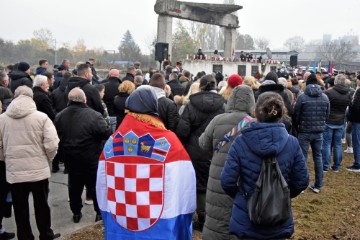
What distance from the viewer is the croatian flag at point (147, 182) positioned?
3.16 m

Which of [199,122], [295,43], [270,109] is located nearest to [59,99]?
[199,122]

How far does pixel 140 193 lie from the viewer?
317 cm

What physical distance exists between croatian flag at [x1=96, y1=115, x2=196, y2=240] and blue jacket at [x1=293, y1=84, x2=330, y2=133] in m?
4.11

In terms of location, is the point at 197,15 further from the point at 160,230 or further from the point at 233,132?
the point at 160,230

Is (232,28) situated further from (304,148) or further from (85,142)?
(85,142)

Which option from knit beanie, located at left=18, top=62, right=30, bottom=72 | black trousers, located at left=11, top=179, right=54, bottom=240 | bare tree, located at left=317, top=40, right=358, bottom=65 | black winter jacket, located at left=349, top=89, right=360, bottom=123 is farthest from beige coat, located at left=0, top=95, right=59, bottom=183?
bare tree, located at left=317, top=40, right=358, bottom=65

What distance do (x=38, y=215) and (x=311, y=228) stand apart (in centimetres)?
366

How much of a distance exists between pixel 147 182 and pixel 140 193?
112 mm

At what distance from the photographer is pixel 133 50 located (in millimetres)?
56500

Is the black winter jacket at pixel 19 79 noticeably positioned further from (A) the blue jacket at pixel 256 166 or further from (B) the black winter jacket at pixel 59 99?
(A) the blue jacket at pixel 256 166

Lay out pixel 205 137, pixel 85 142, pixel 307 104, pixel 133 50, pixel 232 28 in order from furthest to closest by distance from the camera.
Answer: pixel 133 50
pixel 232 28
pixel 307 104
pixel 85 142
pixel 205 137

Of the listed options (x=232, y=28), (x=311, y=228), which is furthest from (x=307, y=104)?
(x=232, y=28)

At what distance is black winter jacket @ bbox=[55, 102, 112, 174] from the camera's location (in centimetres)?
500

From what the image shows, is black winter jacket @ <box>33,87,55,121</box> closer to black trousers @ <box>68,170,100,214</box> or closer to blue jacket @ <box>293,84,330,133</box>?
black trousers @ <box>68,170,100,214</box>
